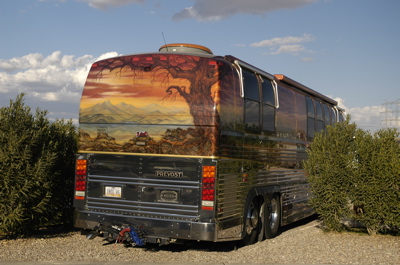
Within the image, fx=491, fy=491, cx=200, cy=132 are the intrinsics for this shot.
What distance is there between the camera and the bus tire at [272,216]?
389 inches

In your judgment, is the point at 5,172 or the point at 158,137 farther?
the point at 5,172

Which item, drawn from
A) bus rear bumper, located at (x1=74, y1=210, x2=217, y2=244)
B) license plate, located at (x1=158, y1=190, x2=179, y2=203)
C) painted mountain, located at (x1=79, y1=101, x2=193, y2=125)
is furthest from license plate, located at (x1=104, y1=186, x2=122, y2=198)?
painted mountain, located at (x1=79, y1=101, x2=193, y2=125)

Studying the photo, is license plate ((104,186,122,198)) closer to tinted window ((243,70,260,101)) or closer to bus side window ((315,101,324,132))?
tinted window ((243,70,260,101))

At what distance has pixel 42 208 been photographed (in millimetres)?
8961

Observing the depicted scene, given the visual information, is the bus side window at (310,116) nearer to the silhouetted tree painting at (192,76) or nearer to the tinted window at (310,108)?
the tinted window at (310,108)

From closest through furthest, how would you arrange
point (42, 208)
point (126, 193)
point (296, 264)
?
point (296, 264)
point (126, 193)
point (42, 208)

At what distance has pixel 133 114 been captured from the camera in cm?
814

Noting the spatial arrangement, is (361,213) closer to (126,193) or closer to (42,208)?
(126,193)

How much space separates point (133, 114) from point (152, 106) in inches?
14.4

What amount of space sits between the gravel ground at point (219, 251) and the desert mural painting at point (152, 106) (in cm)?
172

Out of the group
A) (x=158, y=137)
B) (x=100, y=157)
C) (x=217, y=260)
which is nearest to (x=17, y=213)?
(x=100, y=157)

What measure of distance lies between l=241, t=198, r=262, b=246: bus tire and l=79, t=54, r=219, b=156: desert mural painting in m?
1.94

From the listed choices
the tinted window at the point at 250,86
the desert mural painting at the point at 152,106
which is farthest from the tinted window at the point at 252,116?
the desert mural painting at the point at 152,106

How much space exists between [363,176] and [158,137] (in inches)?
185
